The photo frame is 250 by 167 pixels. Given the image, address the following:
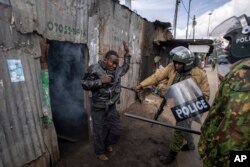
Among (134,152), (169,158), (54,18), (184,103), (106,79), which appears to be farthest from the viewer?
(134,152)

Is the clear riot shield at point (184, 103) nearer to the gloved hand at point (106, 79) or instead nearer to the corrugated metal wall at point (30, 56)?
the gloved hand at point (106, 79)

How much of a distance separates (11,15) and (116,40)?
149 inches

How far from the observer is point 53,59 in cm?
527

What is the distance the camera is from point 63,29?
404 cm

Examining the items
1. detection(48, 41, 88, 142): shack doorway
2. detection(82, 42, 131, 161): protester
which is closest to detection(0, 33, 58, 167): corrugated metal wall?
detection(82, 42, 131, 161): protester

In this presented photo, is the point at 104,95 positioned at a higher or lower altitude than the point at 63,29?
lower

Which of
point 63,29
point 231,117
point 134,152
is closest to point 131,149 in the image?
point 134,152

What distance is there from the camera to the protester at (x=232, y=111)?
155 cm

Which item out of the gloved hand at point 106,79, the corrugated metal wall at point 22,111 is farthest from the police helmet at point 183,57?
the corrugated metal wall at point 22,111

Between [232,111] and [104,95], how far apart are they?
2.84 metres

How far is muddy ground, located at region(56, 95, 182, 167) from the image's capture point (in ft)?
14.9

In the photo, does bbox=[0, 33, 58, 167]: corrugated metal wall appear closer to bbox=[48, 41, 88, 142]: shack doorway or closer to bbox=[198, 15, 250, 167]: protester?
bbox=[48, 41, 88, 142]: shack doorway

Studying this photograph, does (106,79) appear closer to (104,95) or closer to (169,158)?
(104,95)

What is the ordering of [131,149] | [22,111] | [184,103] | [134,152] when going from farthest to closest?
[131,149] → [134,152] → [184,103] → [22,111]
